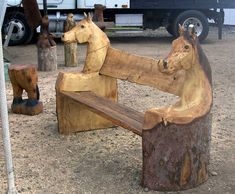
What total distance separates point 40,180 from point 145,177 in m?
0.86

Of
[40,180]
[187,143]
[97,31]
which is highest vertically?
[97,31]

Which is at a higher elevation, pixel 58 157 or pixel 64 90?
pixel 64 90

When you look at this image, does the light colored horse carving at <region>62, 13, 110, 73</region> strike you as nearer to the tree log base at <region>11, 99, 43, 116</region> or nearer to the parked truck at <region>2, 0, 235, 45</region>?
the tree log base at <region>11, 99, 43, 116</region>

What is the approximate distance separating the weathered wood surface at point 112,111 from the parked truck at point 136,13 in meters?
7.67

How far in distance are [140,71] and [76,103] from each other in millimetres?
878

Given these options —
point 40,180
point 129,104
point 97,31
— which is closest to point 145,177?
point 40,180

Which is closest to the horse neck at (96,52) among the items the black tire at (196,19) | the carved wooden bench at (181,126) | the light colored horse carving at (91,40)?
the light colored horse carving at (91,40)

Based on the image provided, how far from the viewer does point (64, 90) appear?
14.9ft

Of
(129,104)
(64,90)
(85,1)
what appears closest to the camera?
(64,90)

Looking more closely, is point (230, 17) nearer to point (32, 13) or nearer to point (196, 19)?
point (196, 19)

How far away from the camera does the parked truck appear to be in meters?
11.7

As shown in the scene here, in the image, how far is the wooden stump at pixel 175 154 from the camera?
324 cm

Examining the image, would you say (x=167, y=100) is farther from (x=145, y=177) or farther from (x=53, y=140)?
(x=145, y=177)

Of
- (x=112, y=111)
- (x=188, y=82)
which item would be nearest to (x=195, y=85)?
(x=188, y=82)
